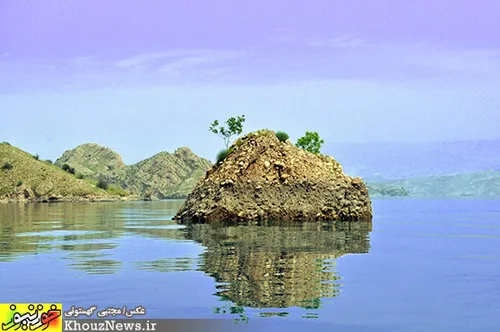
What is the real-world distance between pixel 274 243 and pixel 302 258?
9.35 m

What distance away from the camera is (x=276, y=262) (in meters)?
33.8

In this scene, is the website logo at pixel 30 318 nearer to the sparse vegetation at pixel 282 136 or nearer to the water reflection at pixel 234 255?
the water reflection at pixel 234 255

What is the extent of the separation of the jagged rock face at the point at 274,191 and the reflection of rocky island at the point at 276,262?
14475 mm

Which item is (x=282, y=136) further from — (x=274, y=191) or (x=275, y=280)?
(x=275, y=280)

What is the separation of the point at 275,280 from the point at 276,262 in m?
6.37

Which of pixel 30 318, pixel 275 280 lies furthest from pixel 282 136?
pixel 30 318

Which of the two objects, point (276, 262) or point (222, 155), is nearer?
point (276, 262)

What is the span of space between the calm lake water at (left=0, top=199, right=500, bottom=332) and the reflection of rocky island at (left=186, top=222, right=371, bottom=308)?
66 millimetres

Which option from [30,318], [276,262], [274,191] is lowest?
[30,318]

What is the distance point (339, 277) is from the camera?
2928 cm

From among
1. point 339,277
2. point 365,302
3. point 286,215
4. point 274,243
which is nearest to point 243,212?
point 286,215

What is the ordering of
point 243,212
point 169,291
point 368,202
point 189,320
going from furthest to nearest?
1. point 368,202
2. point 243,212
3. point 169,291
4. point 189,320

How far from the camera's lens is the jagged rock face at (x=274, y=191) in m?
75.1

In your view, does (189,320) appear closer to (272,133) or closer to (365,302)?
(365,302)
